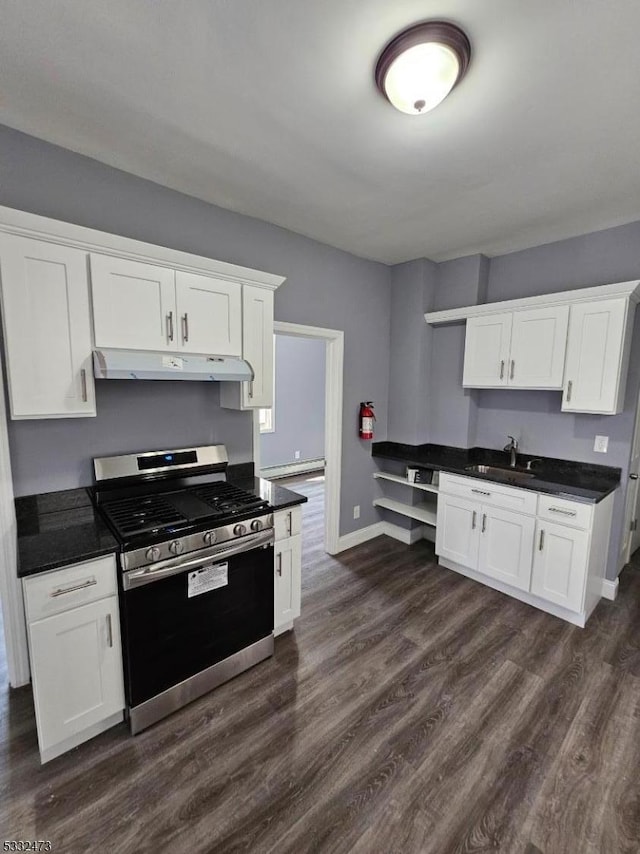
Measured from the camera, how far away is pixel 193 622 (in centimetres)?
190

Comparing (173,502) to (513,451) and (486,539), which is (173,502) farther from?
(513,451)

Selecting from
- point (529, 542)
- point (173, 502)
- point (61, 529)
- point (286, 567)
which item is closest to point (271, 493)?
point (286, 567)

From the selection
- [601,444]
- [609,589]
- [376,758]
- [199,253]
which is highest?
[199,253]

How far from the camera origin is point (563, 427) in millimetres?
3113

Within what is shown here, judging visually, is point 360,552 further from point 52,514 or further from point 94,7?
point 94,7

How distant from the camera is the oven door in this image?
173 cm

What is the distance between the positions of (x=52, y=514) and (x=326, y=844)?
75.5 inches

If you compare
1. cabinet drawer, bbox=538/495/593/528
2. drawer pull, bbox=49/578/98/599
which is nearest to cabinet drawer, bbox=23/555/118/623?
drawer pull, bbox=49/578/98/599

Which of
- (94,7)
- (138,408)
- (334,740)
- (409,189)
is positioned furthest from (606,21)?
(334,740)

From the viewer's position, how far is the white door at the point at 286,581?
7.57ft

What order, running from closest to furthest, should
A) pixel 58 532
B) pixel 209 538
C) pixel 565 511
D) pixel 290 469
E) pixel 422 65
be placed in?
pixel 422 65 → pixel 58 532 → pixel 209 538 → pixel 565 511 → pixel 290 469

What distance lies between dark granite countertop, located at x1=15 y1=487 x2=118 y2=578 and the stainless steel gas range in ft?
0.24

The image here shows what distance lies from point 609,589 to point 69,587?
3676mm

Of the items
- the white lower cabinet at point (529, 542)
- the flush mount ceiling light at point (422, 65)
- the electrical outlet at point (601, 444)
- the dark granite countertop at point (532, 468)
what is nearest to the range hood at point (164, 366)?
the flush mount ceiling light at point (422, 65)
